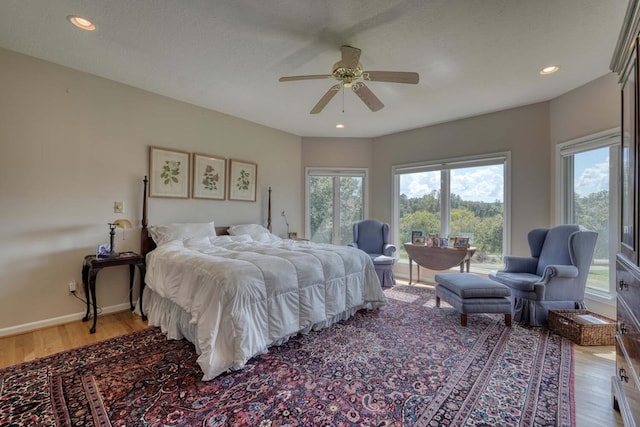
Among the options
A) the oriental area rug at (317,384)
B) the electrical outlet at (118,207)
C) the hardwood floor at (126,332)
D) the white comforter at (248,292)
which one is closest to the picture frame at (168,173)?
the electrical outlet at (118,207)

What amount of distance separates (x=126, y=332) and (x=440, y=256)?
3.68 m

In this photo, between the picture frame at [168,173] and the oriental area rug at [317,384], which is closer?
the oriental area rug at [317,384]

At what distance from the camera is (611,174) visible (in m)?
2.91

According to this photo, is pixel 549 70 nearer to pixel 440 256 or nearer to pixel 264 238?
pixel 440 256

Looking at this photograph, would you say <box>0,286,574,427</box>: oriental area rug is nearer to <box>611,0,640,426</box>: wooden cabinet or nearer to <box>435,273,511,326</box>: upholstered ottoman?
<box>435,273,511,326</box>: upholstered ottoman

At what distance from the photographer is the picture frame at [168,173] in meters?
3.31

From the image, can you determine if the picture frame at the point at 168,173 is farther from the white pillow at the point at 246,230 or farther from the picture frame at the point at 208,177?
the white pillow at the point at 246,230

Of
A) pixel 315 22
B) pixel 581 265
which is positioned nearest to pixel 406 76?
pixel 315 22

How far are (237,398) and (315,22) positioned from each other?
8.37ft

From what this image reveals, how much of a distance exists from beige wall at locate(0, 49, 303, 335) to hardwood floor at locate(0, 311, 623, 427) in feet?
0.78

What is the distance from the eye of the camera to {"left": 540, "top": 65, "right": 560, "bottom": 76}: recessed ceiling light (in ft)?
8.72

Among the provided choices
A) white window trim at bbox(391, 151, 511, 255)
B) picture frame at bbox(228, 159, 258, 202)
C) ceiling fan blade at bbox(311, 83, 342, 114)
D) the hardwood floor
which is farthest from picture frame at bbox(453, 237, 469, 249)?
picture frame at bbox(228, 159, 258, 202)

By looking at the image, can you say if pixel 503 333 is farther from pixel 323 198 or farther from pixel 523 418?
pixel 323 198

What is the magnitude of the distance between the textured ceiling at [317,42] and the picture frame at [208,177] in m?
0.80
